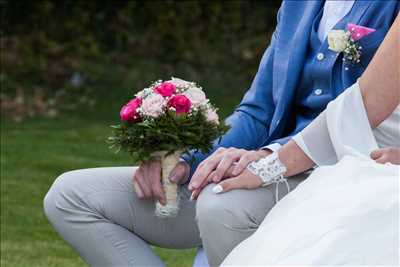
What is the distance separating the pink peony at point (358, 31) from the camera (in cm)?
407

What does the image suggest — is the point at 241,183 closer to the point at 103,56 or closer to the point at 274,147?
the point at 274,147

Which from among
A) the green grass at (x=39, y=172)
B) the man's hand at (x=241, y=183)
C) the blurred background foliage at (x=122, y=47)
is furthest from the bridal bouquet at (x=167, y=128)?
the blurred background foliage at (x=122, y=47)

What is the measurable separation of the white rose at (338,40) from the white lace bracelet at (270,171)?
462 millimetres

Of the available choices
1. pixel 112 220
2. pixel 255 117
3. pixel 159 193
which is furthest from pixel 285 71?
pixel 112 220

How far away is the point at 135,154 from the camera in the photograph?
4.03 metres

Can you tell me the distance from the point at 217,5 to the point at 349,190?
9.77 m

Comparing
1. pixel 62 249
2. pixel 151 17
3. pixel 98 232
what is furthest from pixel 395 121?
pixel 151 17

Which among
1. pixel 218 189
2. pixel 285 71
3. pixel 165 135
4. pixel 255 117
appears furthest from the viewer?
pixel 255 117

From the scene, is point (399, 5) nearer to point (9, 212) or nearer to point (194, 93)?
point (194, 93)

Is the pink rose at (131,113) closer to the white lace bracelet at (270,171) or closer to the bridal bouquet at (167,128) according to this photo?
the bridal bouquet at (167,128)

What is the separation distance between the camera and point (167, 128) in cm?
399

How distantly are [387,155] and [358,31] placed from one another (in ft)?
1.95

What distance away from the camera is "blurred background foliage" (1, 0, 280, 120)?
38.2ft

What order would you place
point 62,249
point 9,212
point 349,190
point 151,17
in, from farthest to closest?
point 151,17, point 9,212, point 62,249, point 349,190
